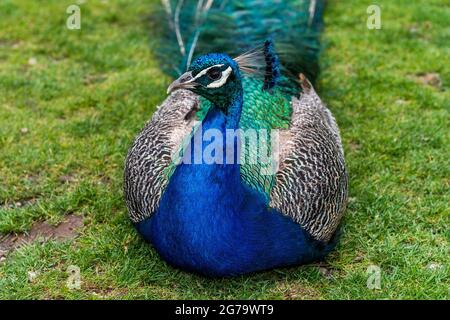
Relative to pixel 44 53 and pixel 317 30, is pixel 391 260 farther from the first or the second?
pixel 44 53

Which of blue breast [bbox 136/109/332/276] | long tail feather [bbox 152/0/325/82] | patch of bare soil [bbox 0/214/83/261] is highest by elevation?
long tail feather [bbox 152/0/325/82]

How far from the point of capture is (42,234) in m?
3.25

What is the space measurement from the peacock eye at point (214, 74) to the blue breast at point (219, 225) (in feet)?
0.40

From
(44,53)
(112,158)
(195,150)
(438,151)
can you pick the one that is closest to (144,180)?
(195,150)

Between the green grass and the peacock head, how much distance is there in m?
0.76

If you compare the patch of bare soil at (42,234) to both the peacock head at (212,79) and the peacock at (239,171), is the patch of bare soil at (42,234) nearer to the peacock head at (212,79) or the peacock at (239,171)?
the peacock at (239,171)

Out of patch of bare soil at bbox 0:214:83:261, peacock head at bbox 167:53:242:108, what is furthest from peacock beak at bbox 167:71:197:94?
patch of bare soil at bbox 0:214:83:261

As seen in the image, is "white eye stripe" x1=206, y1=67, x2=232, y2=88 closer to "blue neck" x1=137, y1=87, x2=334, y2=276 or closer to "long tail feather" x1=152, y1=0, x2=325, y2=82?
"blue neck" x1=137, y1=87, x2=334, y2=276

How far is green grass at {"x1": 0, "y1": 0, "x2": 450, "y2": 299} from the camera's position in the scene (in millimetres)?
2902

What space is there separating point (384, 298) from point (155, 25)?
8.16 ft

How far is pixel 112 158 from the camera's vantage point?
385 centimetres

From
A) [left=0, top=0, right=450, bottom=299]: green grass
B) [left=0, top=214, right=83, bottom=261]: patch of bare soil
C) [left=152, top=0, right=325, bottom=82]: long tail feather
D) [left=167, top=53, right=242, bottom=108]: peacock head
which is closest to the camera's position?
[left=167, top=53, right=242, bottom=108]: peacock head

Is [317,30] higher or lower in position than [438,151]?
higher

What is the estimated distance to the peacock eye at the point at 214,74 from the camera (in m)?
2.51
